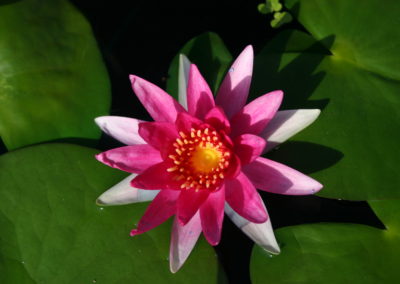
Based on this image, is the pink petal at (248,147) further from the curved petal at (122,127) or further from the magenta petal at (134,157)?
the curved petal at (122,127)

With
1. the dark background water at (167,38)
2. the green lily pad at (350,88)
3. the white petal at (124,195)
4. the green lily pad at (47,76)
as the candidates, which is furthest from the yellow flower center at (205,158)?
the dark background water at (167,38)

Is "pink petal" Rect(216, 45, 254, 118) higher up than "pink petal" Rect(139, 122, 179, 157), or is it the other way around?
"pink petal" Rect(216, 45, 254, 118)

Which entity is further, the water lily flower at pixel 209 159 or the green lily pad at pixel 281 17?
the green lily pad at pixel 281 17

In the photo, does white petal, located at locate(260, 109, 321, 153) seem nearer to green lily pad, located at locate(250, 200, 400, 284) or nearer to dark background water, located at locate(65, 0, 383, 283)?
green lily pad, located at locate(250, 200, 400, 284)

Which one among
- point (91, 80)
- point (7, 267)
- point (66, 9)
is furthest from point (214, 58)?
point (7, 267)

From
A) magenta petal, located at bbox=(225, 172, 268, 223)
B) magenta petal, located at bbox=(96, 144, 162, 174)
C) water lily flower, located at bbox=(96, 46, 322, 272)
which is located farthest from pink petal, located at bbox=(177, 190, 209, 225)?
magenta petal, located at bbox=(96, 144, 162, 174)

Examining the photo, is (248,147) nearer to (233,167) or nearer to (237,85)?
(233,167)

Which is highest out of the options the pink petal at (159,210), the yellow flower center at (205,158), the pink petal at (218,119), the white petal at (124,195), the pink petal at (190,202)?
the pink petal at (218,119)
